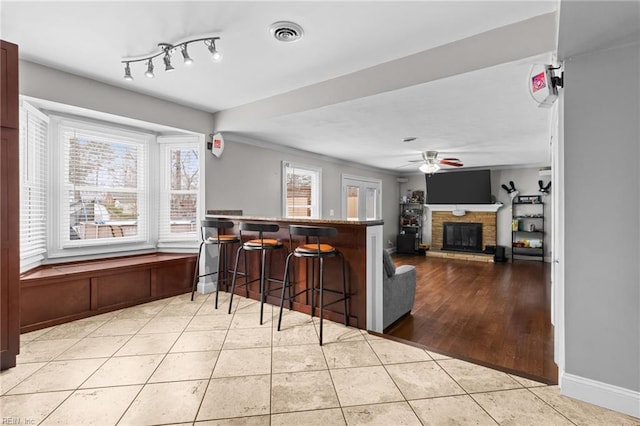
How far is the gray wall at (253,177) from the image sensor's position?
431cm

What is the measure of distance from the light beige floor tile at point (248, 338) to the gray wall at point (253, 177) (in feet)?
6.28

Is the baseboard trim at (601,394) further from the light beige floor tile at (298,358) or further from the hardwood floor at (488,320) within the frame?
the light beige floor tile at (298,358)

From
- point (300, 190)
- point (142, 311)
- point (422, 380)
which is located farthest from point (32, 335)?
point (300, 190)

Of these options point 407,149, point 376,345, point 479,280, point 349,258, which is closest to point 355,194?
point 407,149

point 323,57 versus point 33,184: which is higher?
point 323,57

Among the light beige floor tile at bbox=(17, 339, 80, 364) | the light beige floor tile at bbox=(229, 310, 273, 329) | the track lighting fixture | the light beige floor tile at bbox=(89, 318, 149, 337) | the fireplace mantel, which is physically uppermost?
the track lighting fixture

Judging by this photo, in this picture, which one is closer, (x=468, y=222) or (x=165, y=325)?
(x=165, y=325)

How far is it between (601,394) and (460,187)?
705cm

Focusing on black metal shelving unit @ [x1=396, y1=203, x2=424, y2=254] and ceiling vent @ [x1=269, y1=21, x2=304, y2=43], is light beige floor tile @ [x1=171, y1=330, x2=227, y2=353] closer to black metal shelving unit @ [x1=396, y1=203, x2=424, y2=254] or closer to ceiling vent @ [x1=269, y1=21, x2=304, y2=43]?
ceiling vent @ [x1=269, y1=21, x2=304, y2=43]

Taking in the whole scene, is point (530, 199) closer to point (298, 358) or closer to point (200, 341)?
point (298, 358)

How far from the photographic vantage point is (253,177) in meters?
4.89

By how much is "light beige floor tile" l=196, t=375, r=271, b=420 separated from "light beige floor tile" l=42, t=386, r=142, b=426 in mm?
461

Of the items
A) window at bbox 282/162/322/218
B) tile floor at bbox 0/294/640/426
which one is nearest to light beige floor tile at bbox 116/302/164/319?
tile floor at bbox 0/294/640/426

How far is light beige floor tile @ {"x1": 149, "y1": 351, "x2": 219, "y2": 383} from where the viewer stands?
82.4 inches
